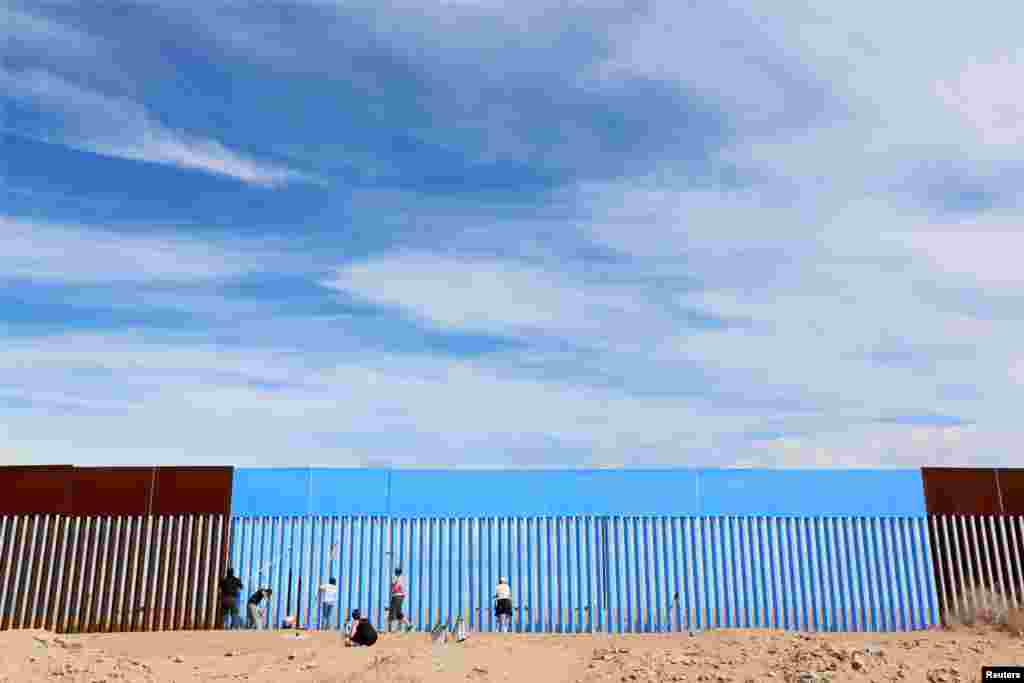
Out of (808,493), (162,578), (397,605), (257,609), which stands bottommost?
(257,609)

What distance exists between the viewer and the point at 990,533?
2231 centimetres

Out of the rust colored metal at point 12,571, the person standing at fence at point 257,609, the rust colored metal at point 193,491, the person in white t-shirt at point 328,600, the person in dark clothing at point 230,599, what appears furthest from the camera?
the rust colored metal at point 193,491

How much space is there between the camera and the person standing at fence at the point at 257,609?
21.2 metres

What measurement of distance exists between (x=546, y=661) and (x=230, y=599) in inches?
345

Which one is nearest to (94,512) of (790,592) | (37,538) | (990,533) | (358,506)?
(37,538)

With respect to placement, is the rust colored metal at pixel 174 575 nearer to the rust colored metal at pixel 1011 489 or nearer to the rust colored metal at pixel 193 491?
the rust colored metal at pixel 193 491

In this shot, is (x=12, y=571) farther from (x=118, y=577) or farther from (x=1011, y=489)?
(x=1011, y=489)

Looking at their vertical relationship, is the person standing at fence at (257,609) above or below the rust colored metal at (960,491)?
below

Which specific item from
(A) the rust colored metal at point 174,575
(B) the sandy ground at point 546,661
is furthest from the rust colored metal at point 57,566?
(B) the sandy ground at point 546,661

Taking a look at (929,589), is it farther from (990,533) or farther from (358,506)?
(358,506)

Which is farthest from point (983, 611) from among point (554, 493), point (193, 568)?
point (193, 568)

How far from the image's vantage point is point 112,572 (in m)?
22.1

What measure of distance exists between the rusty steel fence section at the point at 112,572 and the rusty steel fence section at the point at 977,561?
17044 millimetres

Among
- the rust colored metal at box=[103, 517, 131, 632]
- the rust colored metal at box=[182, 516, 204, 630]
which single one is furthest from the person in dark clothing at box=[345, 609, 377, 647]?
the rust colored metal at box=[103, 517, 131, 632]
